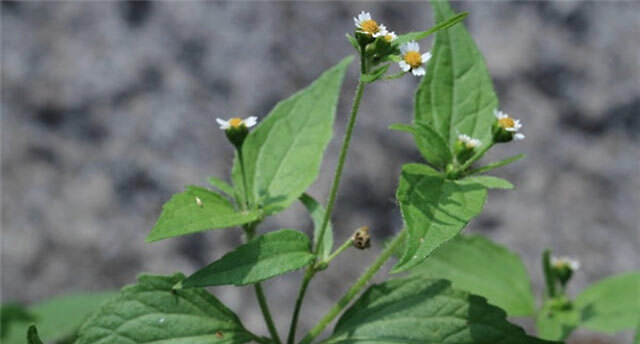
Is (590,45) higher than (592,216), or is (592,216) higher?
(590,45)

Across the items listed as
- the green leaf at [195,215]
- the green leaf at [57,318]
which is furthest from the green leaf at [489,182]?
the green leaf at [57,318]

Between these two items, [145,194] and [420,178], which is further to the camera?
[145,194]

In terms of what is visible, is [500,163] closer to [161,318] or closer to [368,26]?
[368,26]

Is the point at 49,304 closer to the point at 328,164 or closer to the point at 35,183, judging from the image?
the point at 35,183

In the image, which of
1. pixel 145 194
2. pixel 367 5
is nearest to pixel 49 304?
pixel 145 194

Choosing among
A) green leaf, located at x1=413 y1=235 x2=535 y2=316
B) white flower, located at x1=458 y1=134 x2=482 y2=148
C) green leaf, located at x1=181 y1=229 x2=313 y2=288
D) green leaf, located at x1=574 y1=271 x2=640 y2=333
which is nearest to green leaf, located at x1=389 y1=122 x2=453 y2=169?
white flower, located at x1=458 y1=134 x2=482 y2=148

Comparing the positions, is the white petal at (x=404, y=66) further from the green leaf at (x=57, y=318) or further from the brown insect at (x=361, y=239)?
the green leaf at (x=57, y=318)

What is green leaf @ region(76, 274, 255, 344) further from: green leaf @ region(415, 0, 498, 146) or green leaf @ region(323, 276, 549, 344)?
green leaf @ region(415, 0, 498, 146)
